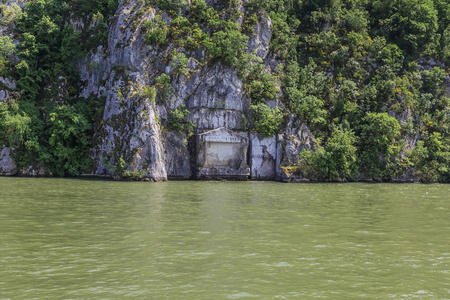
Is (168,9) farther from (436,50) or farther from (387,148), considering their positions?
(436,50)

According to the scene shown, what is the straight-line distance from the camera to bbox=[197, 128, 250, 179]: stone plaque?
4284 cm

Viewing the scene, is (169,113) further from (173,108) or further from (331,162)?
(331,162)

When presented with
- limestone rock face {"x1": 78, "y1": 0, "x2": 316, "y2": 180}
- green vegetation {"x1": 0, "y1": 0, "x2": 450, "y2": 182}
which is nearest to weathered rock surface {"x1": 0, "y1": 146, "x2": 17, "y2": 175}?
green vegetation {"x1": 0, "y1": 0, "x2": 450, "y2": 182}

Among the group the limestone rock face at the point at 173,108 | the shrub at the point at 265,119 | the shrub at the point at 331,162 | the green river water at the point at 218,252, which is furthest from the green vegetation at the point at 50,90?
the shrub at the point at 331,162

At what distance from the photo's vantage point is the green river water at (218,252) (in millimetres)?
8305

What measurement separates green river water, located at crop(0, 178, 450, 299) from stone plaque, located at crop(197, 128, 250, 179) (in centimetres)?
2278

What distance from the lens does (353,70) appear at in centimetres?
5334

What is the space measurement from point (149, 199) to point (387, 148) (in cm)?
3267

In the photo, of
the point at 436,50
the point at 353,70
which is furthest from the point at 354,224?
the point at 436,50

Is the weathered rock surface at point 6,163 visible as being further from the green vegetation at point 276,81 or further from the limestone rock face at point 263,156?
the limestone rock face at point 263,156

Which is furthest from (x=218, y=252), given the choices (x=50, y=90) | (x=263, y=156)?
(x=50, y=90)

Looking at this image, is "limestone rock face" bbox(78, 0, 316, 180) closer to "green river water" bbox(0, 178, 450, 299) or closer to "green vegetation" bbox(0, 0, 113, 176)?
"green vegetation" bbox(0, 0, 113, 176)

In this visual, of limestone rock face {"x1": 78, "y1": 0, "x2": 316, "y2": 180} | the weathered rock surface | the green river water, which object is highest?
limestone rock face {"x1": 78, "y1": 0, "x2": 316, "y2": 180}

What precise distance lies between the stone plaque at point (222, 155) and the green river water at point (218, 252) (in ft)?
74.7
